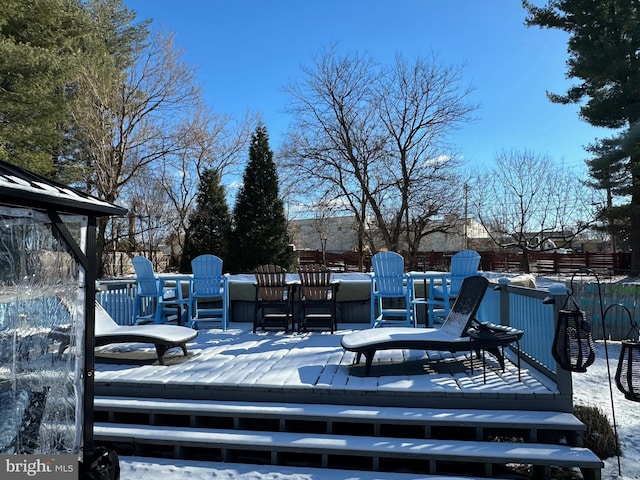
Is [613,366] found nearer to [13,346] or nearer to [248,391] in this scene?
[248,391]

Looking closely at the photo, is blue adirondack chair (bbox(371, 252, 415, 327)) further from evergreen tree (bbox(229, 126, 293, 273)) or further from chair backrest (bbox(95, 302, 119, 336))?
evergreen tree (bbox(229, 126, 293, 273))

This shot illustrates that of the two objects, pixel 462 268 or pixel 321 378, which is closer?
pixel 321 378

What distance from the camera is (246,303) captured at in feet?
22.6

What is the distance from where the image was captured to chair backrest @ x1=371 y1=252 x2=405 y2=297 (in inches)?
225

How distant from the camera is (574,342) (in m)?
2.78

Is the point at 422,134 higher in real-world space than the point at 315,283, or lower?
higher

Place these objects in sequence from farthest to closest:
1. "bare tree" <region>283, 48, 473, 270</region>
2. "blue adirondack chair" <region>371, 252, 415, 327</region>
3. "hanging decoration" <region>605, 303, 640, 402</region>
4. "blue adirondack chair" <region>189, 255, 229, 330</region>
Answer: "bare tree" <region>283, 48, 473, 270</region> < "blue adirondack chair" <region>189, 255, 229, 330</region> < "blue adirondack chair" <region>371, 252, 415, 327</region> < "hanging decoration" <region>605, 303, 640, 402</region>

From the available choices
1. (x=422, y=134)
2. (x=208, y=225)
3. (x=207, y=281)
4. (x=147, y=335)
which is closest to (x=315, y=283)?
(x=207, y=281)

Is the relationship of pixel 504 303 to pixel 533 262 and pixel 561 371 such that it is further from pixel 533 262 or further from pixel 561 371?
pixel 533 262

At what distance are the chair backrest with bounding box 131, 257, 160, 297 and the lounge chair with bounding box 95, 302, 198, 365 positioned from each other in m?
1.43

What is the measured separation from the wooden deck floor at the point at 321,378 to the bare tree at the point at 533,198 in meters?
15.4

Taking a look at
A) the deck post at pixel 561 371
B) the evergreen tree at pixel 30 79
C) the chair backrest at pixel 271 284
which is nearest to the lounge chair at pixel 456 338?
the deck post at pixel 561 371

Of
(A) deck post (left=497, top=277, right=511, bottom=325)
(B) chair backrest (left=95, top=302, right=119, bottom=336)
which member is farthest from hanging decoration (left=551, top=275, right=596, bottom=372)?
(B) chair backrest (left=95, top=302, right=119, bottom=336)

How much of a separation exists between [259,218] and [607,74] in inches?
444
